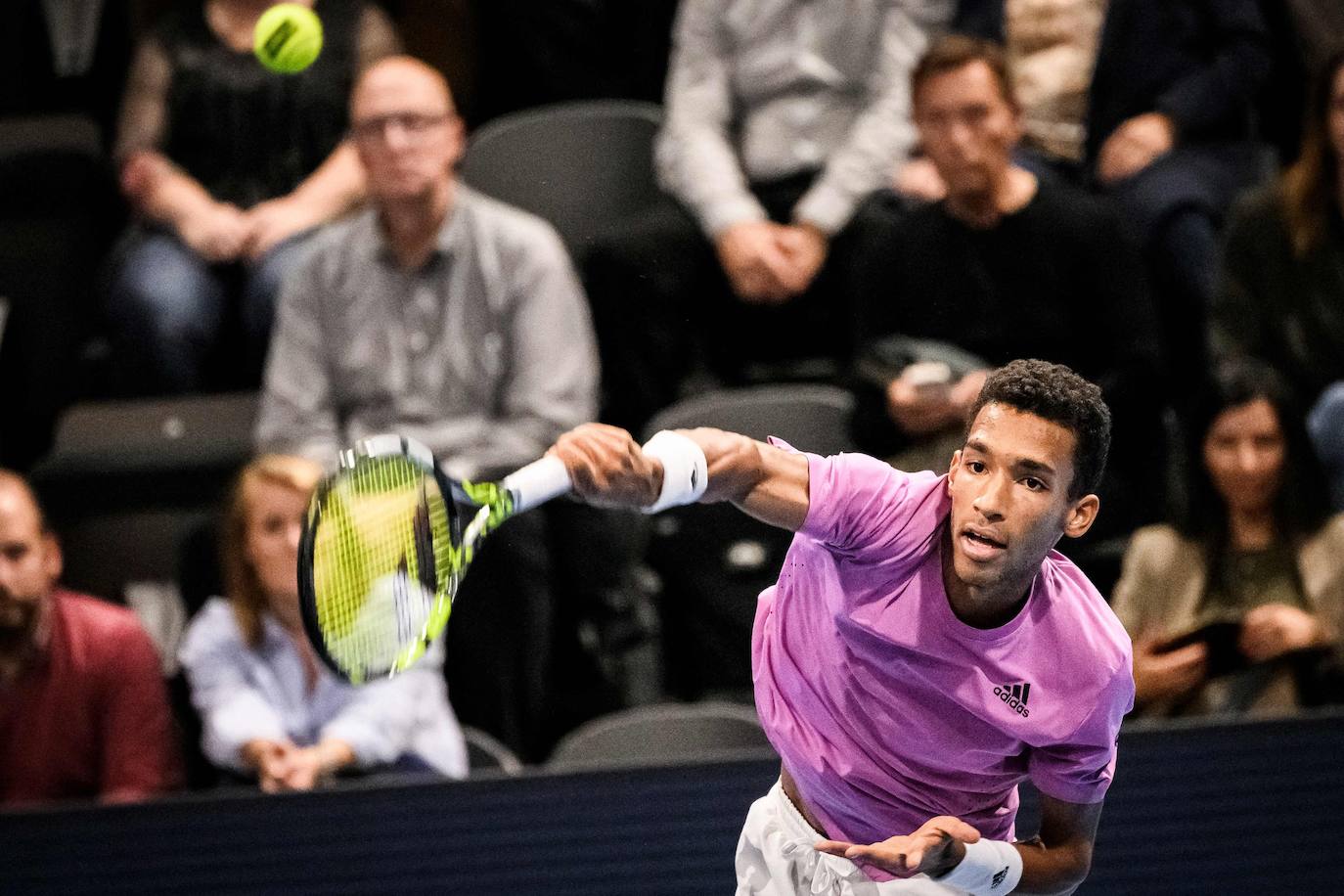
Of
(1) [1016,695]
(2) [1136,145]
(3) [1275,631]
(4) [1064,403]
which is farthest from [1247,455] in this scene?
(4) [1064,403]

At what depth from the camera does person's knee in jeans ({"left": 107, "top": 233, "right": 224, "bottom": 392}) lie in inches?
189

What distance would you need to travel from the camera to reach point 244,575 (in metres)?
4.06

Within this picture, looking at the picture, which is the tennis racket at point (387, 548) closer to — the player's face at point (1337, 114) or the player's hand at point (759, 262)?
the player's hand at point (759, 262)

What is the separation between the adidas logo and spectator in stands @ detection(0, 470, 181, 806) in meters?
2.16

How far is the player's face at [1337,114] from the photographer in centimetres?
427

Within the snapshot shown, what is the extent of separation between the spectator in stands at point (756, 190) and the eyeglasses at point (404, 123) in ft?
1.89

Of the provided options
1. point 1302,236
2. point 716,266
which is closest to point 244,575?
point 716,266

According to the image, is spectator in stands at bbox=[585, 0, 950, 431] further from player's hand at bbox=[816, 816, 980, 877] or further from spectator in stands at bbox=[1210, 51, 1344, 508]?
player's hand at bbox=[816, 816, 980, 877]

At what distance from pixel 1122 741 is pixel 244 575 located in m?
1.81

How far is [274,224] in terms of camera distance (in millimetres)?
4848

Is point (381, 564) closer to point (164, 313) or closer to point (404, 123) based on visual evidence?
point (404, 123)

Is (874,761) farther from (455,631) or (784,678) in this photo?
(455,631)

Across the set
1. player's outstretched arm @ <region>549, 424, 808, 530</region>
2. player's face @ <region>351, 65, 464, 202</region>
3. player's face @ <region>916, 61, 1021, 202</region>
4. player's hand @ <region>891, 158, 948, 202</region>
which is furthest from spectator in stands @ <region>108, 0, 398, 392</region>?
player's outstretched arm @ <region>549, 424, 808, 530</region>

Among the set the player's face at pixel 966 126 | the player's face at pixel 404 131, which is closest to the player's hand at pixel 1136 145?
the player's face at pixel 966 126
